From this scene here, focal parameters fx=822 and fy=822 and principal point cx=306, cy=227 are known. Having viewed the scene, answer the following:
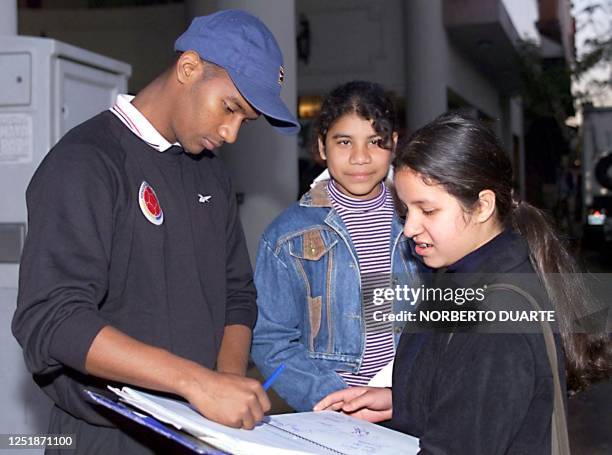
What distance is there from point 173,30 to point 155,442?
13.6 m

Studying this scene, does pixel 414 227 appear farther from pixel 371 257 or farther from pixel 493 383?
pixel 371 257

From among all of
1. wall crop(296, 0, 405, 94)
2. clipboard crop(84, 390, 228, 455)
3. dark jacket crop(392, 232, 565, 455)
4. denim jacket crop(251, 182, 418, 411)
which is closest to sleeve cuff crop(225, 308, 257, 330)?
denim jacket crop(251, 182, 418, 411)

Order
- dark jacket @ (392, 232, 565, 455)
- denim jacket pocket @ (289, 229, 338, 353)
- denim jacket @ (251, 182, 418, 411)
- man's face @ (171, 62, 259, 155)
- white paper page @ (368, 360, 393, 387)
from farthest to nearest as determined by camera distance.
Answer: denim jacket pocket @ (289, 229, 338, 353) → denim jacket @ (251, 182, 418, 411) → white paper page @ (368, 360, 393, 387) → man's face @ (171, 62, 259, 155) → dark jacket @ (392, 232, 565, 455)

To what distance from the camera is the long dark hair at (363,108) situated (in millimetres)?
2783

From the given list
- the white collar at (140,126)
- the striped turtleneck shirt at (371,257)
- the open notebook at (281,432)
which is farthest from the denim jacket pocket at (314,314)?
the white collar at (140,126)

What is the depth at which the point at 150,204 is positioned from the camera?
1.91 m

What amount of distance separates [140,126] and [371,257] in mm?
1047

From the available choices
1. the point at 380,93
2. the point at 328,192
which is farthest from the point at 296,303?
the point at 380,93

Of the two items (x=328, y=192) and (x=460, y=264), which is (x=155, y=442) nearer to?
(x=460, y=264)

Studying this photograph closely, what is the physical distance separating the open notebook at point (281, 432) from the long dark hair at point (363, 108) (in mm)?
1171

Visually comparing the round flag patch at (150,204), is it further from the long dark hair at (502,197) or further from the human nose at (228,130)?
the long dark hair at (502,197)

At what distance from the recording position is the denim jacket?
2576mm

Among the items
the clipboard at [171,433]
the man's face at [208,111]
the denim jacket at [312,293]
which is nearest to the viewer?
the clipboard at [171,433]

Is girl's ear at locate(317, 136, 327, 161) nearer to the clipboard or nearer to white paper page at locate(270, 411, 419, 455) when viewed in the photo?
white paper page at locate(270, 411, 419, 455)
